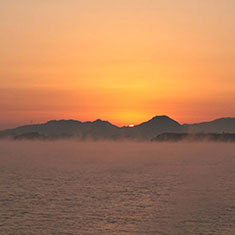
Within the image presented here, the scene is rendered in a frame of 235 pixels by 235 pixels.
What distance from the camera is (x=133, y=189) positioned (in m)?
56.5

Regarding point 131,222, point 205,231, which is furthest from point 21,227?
point 205,231

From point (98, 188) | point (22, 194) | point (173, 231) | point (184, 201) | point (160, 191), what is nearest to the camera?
point (173, 231)

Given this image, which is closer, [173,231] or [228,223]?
[173,231]

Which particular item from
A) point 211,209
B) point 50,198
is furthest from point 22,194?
point 211,209

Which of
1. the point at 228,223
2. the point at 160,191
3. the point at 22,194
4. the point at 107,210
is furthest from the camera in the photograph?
the point at 160,191

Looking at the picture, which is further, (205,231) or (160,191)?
(160,191)

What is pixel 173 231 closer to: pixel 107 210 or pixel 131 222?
pixel 131 222

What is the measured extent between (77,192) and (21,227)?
2128 centimetres

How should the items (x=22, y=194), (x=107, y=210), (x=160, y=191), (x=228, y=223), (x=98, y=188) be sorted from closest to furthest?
(x=228, y=223)
(x=107, y=210)
(x=22, y=194)
(x=160, y=191)
(x=98, y=188)

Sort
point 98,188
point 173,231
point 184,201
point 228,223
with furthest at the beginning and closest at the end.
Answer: point 98,188
point 184,201
point 228,223
point 173,231

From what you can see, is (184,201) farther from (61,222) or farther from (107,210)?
(61,222)

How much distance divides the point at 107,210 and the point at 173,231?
1032cm

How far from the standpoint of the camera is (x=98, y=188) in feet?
189

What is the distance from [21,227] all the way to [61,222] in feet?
11.5
